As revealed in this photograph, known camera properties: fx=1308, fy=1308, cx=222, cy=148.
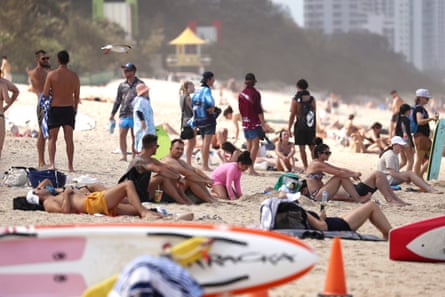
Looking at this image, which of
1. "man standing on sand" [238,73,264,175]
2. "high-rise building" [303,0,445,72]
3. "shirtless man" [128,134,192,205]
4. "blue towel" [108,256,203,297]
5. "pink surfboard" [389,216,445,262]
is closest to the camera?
"blue towel" [108,256,203,297]

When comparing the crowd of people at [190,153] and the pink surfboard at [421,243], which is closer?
the pink surfboard at [421,243]

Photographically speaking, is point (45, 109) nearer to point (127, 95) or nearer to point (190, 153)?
point (127, 95)

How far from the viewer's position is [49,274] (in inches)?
273

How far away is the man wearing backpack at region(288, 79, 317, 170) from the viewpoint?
1730cm

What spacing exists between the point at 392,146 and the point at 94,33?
2255 inches

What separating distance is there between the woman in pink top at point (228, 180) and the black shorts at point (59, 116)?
238cm

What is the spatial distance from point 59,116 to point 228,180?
8.48 feet

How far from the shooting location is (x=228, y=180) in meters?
13.4

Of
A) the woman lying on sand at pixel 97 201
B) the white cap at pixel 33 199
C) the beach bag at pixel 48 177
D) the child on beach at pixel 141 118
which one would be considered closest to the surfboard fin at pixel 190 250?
the woman lying on sand at pixel 97 201

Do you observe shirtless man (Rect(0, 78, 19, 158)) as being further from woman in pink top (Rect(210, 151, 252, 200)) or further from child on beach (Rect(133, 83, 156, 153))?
woman in pink top (Rect(210, 151, 252, 200))

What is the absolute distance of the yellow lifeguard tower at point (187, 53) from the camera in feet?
272

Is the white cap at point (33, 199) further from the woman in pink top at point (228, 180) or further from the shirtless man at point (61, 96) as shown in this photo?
the shirtless man at point (61, 96)

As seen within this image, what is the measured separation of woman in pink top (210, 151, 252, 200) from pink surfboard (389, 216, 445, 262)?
3787 mm

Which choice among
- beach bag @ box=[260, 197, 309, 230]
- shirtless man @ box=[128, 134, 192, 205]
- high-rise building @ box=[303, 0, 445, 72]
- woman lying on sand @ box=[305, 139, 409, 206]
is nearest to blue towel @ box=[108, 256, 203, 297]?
beach bag @ box=[260, 197, 309, 230]
